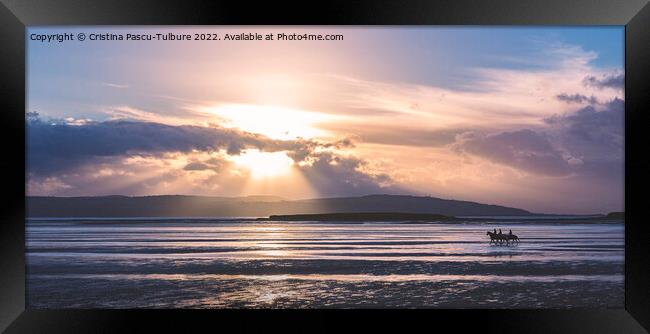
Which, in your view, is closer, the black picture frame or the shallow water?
the black picture frame

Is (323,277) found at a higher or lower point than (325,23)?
lower

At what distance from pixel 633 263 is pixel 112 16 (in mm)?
6125

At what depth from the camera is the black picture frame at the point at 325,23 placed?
7.58m

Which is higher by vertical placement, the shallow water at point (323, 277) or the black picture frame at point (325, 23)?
the black picture frame at point (325, 23)

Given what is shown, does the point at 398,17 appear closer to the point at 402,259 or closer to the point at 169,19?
the point at 169,19

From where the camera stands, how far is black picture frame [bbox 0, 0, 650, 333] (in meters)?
7.58

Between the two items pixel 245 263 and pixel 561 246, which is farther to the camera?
pixel 561 246

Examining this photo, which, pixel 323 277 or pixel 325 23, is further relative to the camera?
pixel 323 277

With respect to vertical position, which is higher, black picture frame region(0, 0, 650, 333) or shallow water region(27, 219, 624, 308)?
black picture frame region(0, 0, 650, 333)

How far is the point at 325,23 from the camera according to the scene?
760 centimetres

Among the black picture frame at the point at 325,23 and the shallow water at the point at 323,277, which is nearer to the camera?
the black picture frame at the point at 325,23

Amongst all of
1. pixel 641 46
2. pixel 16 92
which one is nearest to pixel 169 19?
pixel 16 92

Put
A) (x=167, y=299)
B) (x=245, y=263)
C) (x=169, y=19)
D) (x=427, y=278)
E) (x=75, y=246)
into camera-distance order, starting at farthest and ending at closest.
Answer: (x=75, y=246) → (x=245, y=263) → (x=427, y=278) → (x=167, y=299) → (x=169, y=19)

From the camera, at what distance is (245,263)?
1695 centimetres
